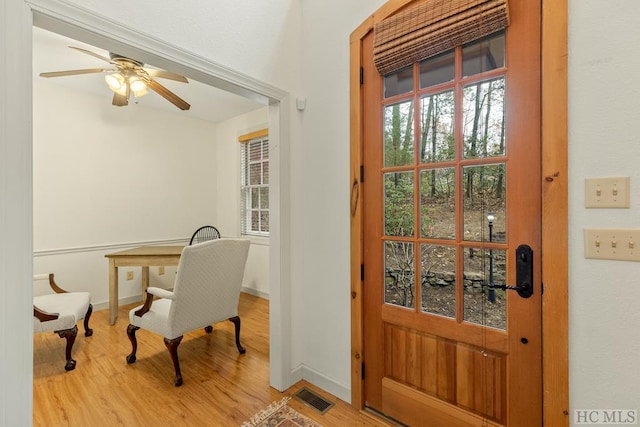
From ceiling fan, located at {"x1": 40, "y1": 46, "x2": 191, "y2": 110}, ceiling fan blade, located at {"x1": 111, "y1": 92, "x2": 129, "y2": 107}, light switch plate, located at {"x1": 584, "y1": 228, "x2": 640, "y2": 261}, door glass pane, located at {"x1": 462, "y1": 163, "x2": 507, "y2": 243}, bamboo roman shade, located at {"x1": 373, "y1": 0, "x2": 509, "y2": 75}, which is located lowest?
light switch plate, located at {"x1": 584, "y1": 228, "x2": 640, "y2": 261}

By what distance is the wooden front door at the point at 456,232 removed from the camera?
49.3 inches

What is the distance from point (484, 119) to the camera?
1.36m

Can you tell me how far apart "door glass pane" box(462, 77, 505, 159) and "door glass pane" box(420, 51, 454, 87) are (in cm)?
13

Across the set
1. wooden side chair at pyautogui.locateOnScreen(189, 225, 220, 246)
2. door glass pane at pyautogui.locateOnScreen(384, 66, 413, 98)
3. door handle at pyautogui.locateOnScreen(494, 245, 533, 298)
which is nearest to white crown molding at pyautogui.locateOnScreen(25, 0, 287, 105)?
door glass pane at pyautogui.locateOnScreen(384, 66, 413, 98)

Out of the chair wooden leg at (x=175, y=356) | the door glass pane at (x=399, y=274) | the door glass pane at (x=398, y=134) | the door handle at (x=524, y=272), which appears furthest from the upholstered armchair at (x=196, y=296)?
the door handle at (x=524, y=272)

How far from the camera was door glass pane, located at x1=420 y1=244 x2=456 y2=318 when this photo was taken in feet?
4.82

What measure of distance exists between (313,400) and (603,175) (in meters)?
1.97

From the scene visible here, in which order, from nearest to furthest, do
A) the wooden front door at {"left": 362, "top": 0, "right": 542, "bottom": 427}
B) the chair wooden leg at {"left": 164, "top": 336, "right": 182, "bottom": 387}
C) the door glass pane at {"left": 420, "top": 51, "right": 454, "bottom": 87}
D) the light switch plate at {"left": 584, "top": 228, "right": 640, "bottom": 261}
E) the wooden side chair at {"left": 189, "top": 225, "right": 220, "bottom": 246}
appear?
1. the light switch plate at {"left": 584, "top": 228, "right": 640, "bottom": 261}
2. the wooden front door at {"left": 362, "top": 0, "right": 542, "bottom": 427}
3. the door glass pane at {"left": 420, "top": 51, "right": 454, "bottom": 87}
4. the chair wooden leg at {"left": 164, "top": 336, "right": 182, "bottom": 387}
5. the wooden side chair at {"left": 189, "top": 225, "right": 220, "bottom": 246}

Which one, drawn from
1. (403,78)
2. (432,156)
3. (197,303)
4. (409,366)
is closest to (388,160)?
(432,156)

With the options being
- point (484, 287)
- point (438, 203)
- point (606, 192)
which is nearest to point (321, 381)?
point (484, 287)

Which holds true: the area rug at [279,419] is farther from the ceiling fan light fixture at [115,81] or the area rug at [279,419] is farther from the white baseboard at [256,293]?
the ceiling fan light fixture at [115,81]

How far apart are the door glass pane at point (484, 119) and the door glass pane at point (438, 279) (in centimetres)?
51

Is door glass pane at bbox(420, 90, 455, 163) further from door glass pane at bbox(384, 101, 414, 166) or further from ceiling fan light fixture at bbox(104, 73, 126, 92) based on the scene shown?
ceiling fan light fixture at bbox(104, 73, 126, 92)

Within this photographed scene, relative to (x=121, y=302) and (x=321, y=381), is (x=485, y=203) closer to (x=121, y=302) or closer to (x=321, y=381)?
(x=321, y=381)
